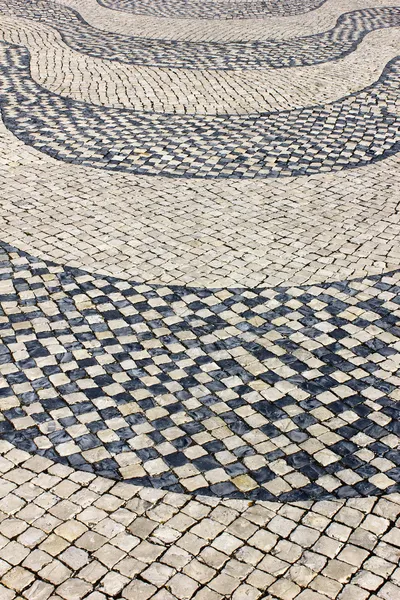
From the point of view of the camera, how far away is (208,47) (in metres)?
13.8

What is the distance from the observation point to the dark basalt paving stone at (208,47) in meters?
12.9

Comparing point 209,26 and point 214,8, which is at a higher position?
point 214,8

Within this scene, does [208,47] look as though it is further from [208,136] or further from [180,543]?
[180,543]

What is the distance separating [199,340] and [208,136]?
4543 mm

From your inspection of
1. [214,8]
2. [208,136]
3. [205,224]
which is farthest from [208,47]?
[205,224]

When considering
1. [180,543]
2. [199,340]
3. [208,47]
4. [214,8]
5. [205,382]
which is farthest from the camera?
[214,8]

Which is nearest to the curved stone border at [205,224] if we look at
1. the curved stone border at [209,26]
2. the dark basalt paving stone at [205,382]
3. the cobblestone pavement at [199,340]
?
the cobblestone pavement at [199,340]

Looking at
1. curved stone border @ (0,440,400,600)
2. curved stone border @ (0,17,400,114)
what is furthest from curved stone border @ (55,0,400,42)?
curved stone border @ (0,440,400,600)

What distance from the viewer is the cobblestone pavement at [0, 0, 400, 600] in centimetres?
416

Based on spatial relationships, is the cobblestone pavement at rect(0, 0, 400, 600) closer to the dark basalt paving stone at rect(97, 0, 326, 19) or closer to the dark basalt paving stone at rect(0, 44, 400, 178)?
the dark basalt paving stone at rect(0, 44, 400, 178)

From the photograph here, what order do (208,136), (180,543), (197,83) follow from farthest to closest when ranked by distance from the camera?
(197,83) < (208,136) < (180,543)

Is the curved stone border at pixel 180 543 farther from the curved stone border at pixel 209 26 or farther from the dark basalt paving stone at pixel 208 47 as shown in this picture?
the curved stone border at pixel 209 26

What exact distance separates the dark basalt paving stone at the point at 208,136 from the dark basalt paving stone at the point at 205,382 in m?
2.66

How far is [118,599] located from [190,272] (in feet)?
11.1
